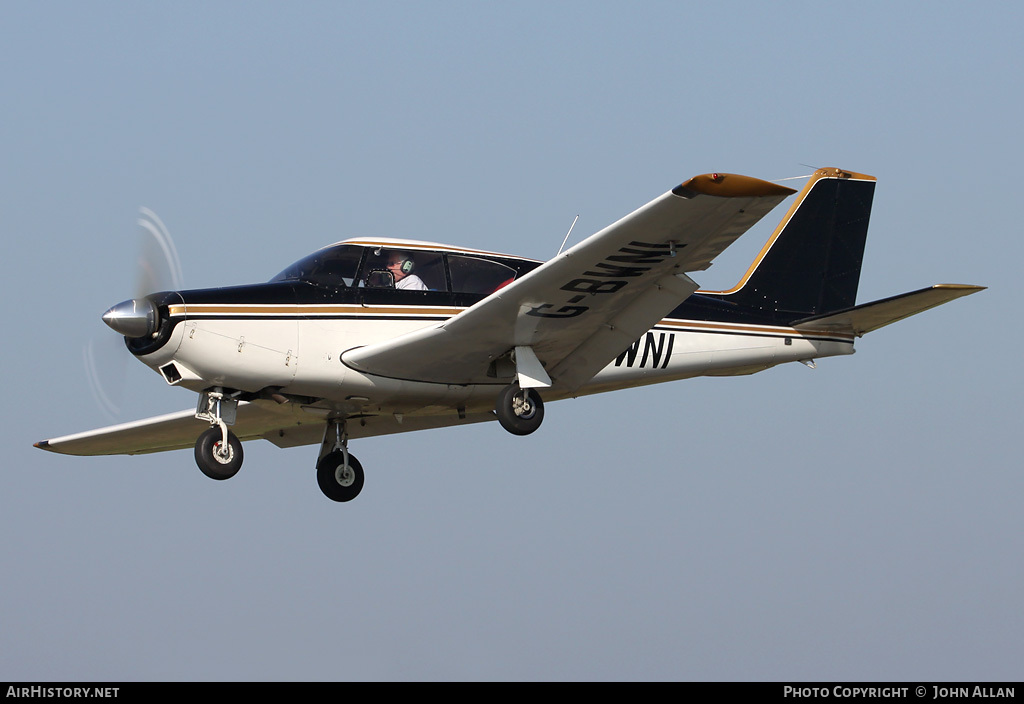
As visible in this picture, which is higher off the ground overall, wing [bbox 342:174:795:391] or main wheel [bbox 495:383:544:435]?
wing [bbox 342:174:795:391]

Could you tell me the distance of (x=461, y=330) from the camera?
13586 millimetres

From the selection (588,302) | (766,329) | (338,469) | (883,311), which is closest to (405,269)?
(588,302)

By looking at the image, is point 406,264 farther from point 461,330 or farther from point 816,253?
point 816,253

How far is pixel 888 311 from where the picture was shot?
1541 cm

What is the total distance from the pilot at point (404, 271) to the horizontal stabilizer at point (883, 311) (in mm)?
4889

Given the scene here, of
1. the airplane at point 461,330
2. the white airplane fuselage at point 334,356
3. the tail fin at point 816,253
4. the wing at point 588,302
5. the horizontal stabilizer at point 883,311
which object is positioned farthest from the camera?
the tail fin at point 816,253

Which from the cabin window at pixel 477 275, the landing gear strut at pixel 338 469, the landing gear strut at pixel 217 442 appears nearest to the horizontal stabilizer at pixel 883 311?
the cabin window at pixel 477 275

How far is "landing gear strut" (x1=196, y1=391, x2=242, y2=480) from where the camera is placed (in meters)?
13.6

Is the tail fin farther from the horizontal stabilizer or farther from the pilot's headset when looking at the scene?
the pilot's headset

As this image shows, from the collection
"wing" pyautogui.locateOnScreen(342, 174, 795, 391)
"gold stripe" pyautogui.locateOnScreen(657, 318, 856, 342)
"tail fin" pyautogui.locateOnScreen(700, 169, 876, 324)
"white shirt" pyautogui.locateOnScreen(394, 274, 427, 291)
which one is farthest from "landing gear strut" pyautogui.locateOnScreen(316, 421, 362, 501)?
"tail fin" pyautogui.locateOnScreen(700, 169, 876, 324)

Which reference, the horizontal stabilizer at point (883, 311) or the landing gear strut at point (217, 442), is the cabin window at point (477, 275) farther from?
the horizontal stabilizer at point (883, 311)

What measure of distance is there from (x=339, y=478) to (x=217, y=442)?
2.28 metres

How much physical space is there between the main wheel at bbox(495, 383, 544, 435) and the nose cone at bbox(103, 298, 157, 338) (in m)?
3.59

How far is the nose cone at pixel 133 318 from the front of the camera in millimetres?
13125
